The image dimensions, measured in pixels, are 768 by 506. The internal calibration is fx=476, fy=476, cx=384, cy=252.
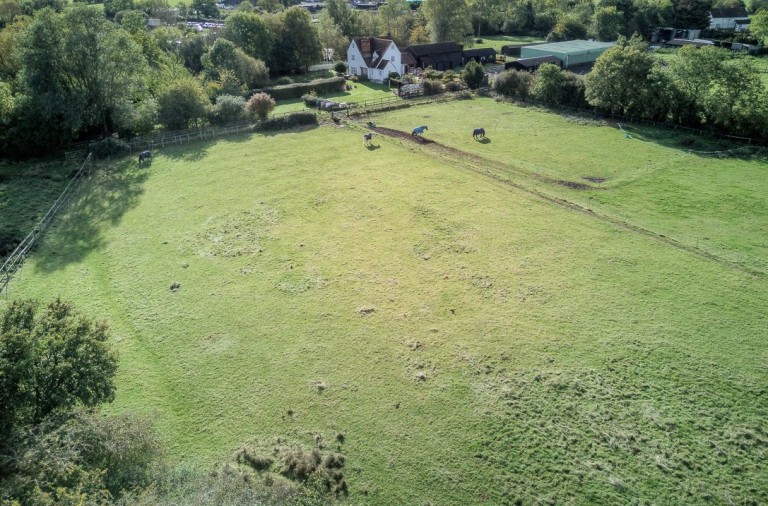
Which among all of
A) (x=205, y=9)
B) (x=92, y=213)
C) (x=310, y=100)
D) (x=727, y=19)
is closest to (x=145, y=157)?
(x=92, y=213)

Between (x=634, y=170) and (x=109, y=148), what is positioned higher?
(x=109, y=148)

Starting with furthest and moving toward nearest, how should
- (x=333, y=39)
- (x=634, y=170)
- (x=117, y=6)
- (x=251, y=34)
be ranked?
(x=117, y=6)
(x=333, y=39)
(x=251, y=34)
(x=634, y=170)

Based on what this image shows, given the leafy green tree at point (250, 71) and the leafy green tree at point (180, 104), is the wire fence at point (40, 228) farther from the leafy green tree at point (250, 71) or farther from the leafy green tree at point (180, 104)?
the leafy green tree at point (250, 71)

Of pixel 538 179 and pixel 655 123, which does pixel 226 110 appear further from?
pixel 655 123

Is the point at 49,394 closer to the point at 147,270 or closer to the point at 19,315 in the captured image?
the point at 19,315

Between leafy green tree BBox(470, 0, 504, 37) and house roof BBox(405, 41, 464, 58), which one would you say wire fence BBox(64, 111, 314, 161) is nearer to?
house roof BBox(405, 41, 464, 58)

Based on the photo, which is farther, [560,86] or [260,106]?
[560,86]

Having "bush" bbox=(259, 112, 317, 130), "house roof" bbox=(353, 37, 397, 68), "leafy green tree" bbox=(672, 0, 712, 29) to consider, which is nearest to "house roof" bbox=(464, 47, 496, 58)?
"house roof" bbox=(353, 37, 397, 68)
